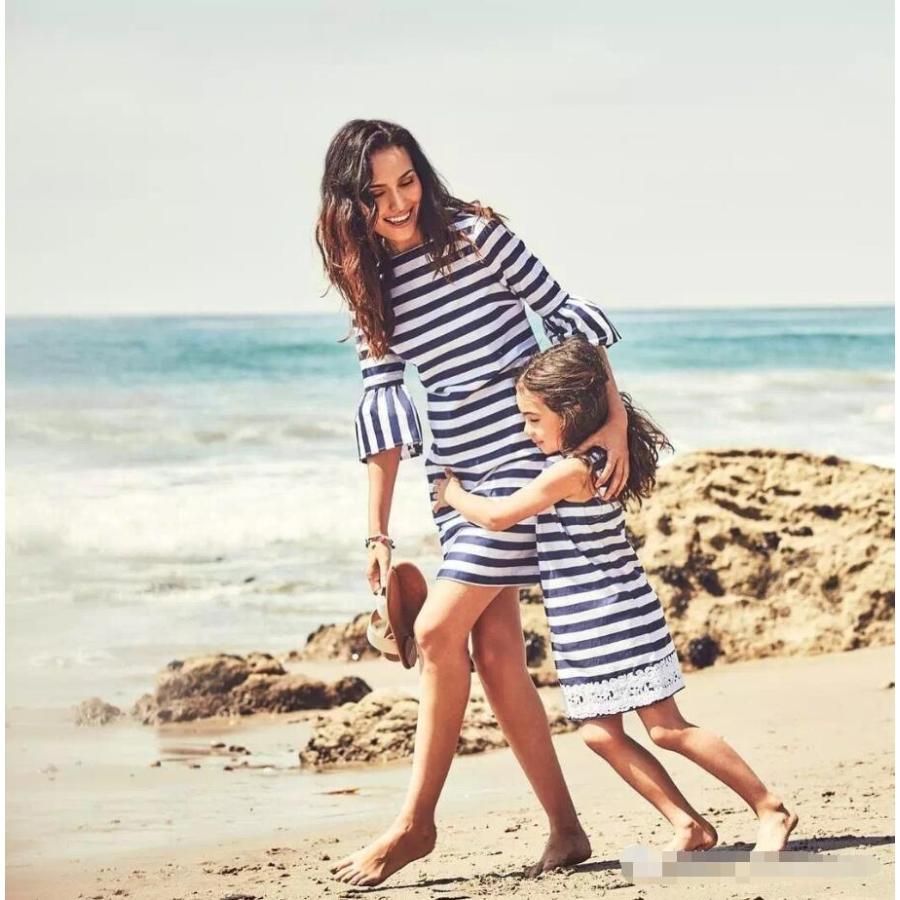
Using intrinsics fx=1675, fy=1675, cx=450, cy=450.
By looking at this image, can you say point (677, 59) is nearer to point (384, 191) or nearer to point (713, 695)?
point (713, 695)

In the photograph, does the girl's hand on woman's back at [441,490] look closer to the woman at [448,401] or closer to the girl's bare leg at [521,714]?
the woman at [448,401]

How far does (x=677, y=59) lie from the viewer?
11.8 m

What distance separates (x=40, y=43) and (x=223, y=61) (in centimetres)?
130

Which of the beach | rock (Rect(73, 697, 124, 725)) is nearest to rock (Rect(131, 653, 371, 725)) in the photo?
the beach

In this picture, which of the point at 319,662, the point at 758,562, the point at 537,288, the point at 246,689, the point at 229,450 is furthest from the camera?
the point at 229,450

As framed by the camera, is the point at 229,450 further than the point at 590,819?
Yes

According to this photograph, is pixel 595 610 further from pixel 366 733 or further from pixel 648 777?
pixel 366 733

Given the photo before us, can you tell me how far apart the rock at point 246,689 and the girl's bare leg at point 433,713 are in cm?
189

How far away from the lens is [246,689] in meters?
4.82

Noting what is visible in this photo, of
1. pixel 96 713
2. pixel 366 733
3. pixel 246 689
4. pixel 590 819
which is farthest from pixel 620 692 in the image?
pixel 96 713

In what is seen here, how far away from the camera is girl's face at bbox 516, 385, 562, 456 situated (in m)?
2.80

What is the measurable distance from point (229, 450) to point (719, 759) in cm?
902

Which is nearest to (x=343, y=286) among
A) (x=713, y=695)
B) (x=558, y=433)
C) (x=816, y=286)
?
(x=558, y=433)

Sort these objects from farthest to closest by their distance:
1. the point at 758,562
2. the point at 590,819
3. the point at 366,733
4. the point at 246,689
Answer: the point at 758,562 → the point at 246,689 → the point at 366,733 → the point at 590,819
